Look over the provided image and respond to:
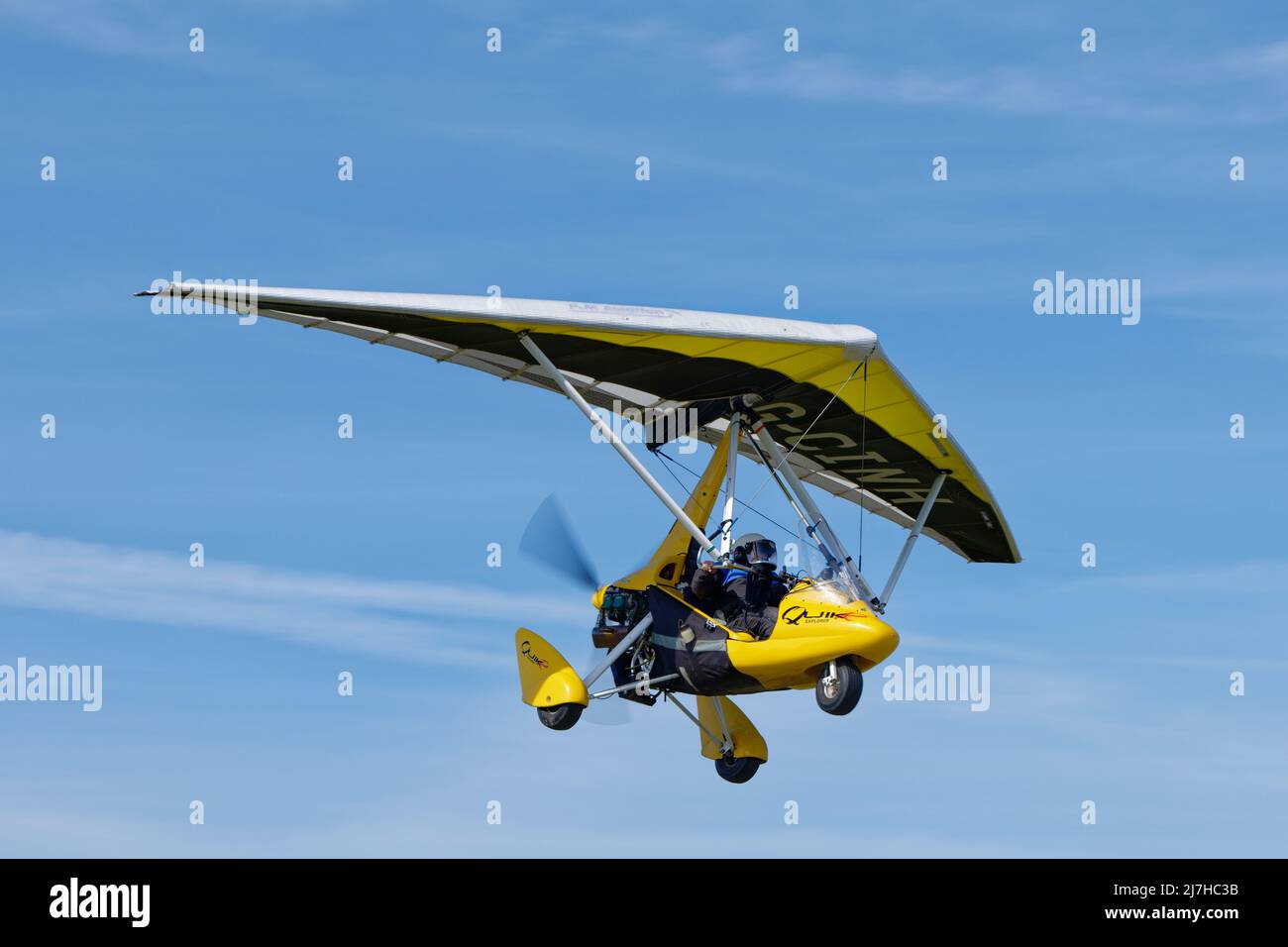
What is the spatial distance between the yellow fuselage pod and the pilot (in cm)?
39

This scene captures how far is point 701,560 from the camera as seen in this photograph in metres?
35.4

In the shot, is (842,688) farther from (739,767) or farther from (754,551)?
(739,767)

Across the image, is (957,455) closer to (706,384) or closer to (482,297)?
(706,384)

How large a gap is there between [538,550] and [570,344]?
5.14 meters

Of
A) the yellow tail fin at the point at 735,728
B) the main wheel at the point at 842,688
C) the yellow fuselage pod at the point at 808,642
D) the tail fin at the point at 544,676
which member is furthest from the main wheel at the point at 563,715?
the main wheel at the point at 842,688

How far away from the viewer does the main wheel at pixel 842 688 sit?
105ft

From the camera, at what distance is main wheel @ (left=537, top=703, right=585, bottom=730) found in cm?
3597

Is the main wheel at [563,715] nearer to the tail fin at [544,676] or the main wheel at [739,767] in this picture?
the tail fin at [544,676]

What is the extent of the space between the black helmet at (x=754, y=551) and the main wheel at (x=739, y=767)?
499cm

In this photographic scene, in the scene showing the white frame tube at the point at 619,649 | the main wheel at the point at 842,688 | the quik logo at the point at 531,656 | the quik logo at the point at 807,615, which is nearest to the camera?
the main wheel at the point at 842,688

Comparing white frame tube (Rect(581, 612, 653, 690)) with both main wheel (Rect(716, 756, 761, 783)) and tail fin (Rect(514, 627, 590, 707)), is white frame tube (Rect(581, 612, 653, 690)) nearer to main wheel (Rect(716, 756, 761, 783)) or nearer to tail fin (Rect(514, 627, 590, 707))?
tail fin (Rect(514, 627, 590, 707))

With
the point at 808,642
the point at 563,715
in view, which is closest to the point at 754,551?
the point at 808,642

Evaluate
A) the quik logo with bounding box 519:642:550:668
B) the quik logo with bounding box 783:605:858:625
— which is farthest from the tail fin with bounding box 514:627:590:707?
the quik logo with bounding box 783:605:858:625
